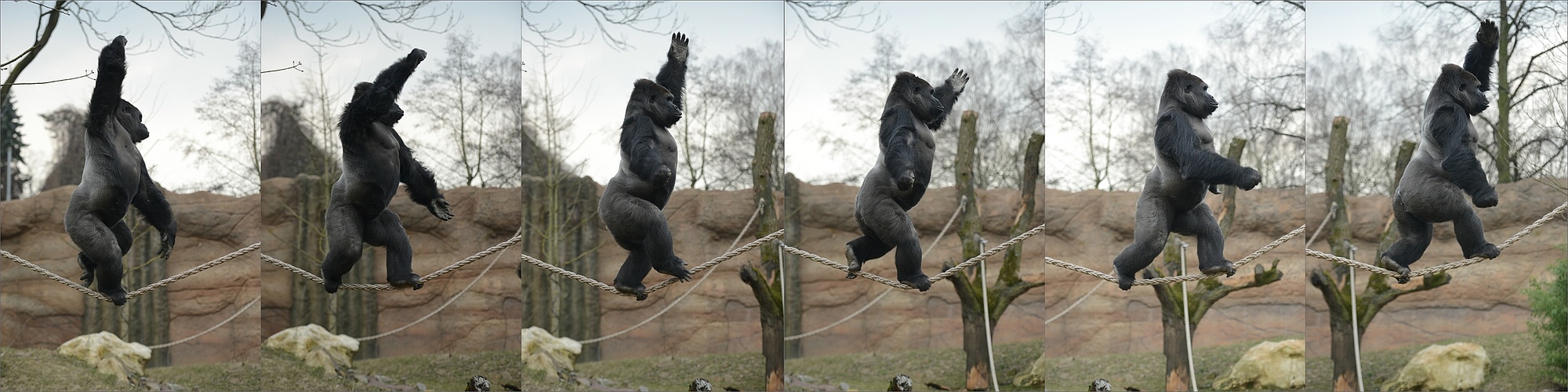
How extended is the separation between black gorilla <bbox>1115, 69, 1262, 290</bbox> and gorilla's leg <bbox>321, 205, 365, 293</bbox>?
16.4ft

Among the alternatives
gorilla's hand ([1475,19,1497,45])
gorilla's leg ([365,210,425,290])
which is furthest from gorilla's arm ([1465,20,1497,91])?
gorilla's leg ([365,210,425,290])

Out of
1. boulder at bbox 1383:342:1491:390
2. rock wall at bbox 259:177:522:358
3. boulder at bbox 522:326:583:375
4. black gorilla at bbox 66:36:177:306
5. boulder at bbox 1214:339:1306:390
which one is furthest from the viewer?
rock wall at bbox 259:177:522:358

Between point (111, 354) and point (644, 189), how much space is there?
4.51 m

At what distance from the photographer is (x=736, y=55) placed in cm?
675

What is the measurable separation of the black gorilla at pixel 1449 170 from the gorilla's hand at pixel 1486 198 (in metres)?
0.04

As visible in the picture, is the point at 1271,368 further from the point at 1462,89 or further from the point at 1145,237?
the point at 1462,89

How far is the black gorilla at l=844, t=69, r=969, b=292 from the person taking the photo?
5.83m

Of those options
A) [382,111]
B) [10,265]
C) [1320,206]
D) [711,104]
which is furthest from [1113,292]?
[10,265]

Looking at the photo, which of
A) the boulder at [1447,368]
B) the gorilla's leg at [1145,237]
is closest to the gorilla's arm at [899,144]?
the gorilla's leg at [1145,237]

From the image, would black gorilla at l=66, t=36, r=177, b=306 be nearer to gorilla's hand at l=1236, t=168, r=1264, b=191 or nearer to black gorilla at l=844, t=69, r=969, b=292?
black gorilla at l=844, t=69, r=969, b=292

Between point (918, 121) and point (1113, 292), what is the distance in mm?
2398

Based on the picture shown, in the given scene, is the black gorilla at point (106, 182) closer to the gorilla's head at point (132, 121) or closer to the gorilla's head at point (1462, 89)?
the gorilla's head at point (132, 121)

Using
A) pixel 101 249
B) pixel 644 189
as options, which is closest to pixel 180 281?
pixel 101 249

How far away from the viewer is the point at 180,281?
713 cm
